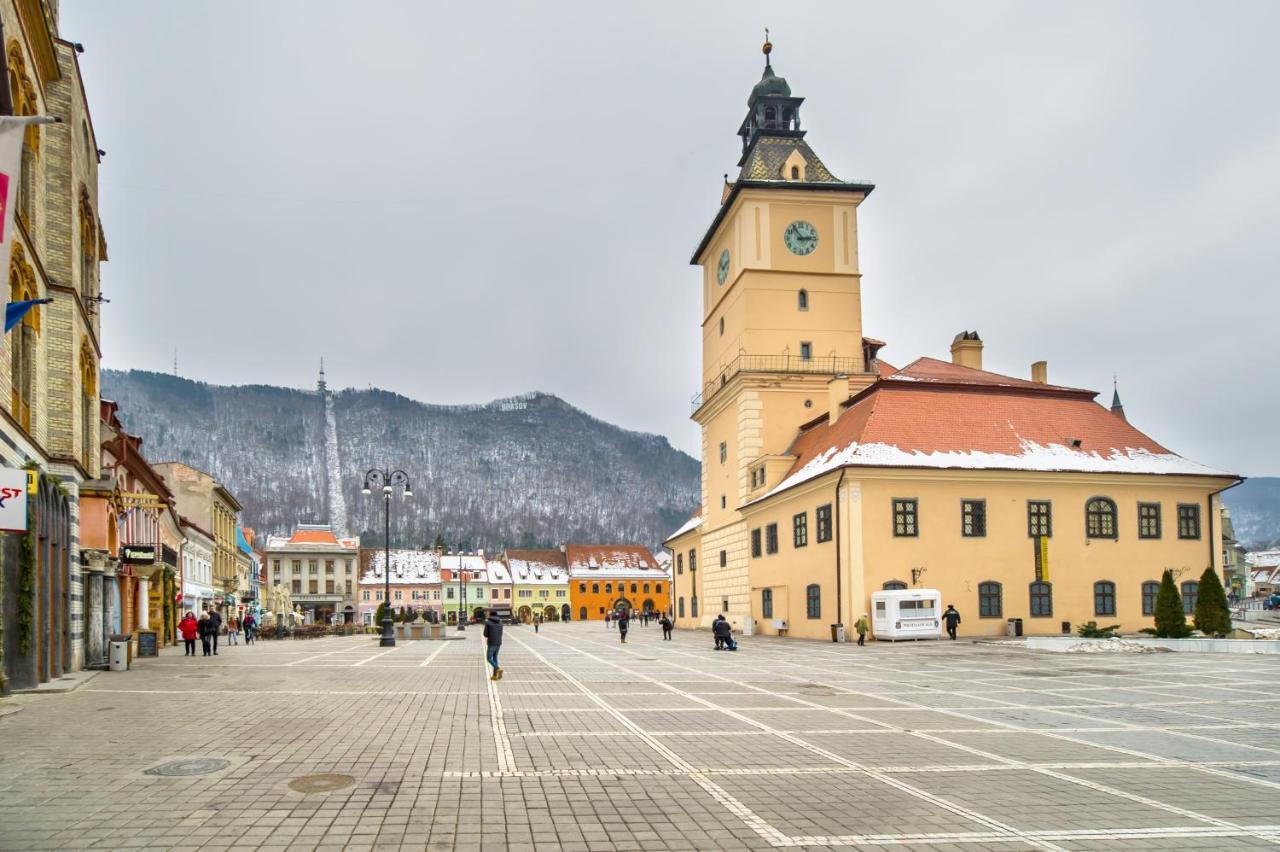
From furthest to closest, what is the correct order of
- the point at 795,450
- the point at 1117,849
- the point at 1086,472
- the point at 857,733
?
the point at 795,450, the point at 1086,472, the point at 857,733, the point at 1117,849

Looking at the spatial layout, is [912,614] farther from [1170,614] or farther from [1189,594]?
[1189,594]

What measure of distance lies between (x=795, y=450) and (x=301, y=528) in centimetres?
8856

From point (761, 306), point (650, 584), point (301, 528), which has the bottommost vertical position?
point (650, 584)

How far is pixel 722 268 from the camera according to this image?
2318 inches

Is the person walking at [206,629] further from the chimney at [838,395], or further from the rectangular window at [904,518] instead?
the chimney at [838,395]

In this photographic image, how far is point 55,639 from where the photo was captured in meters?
21.2

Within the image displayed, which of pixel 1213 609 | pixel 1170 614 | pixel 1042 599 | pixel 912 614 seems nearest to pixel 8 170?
pixel 912 614

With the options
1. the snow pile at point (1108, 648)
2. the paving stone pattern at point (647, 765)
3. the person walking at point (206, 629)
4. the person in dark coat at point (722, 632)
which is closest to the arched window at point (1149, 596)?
the snow pile at point (1108, 648)

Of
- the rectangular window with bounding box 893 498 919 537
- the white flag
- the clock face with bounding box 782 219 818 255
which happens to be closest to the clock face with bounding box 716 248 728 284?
the clock face with bounding box 782 219 818 255

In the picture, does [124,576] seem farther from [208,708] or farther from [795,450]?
[795,450]

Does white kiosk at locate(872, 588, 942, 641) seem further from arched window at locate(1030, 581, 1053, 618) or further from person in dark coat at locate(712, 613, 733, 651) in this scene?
person in dark coat at locate(712, 613, 733, 651)

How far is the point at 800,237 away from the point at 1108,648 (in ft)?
96.8

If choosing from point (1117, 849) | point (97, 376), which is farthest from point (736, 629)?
point (1117, 849)

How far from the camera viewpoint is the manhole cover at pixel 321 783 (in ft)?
30.5
